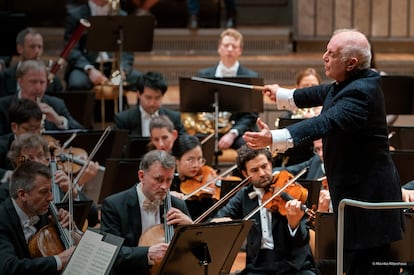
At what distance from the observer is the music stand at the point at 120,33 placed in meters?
7.82

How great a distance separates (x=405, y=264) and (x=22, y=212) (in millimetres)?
1785

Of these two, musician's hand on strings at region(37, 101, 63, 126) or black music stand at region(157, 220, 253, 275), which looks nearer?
black music stand at region(157, 220, 253, 275)

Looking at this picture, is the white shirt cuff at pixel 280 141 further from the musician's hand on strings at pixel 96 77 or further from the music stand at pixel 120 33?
the musician's hand on strings at pixel 96 77

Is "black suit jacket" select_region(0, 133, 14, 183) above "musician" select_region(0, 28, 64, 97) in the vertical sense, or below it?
below

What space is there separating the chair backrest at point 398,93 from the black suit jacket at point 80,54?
2255 mm

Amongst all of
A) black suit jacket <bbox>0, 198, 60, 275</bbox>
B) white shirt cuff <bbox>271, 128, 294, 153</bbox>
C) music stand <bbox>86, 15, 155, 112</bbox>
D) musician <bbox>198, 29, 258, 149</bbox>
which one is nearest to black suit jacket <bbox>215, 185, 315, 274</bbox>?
black suit jacket <bbox>0, 198, 60, 275</bbox>

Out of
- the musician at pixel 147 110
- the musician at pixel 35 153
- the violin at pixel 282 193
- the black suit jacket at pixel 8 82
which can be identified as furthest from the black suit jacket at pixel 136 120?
the violin at pixel 282 193

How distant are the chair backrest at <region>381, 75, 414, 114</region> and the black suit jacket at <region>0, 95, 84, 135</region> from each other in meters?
2.23

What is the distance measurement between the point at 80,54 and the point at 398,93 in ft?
8.75

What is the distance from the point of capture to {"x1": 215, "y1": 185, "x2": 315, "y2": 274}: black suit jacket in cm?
531

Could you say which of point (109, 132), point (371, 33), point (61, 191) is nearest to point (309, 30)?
point (371, 33)

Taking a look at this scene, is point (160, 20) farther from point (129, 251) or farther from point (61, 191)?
point (129, 251)

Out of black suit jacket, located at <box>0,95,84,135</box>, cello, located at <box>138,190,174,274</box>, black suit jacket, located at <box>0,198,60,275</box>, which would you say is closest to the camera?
black suit jacket, located at <box>0,198,60,275</box>

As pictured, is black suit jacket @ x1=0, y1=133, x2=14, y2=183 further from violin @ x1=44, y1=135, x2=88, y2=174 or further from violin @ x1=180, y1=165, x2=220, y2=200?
violin @ x1=180, y1=165, x2=220, y2=200
